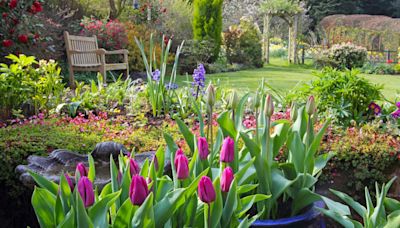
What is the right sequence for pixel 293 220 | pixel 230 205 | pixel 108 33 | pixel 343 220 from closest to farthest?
pixel 230 205
pixel 343 220
pixel 293 220
pixel 108 33

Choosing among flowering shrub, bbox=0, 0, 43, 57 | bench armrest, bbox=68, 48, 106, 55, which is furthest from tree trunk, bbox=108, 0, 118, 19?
flowering shrub, bbox=0, 0, 43, 57

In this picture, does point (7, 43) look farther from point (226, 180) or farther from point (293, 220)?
point (226, 180)

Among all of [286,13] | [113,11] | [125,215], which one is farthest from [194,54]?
[125,215]

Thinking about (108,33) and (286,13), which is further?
(286,13)

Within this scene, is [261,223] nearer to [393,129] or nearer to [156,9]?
[393,129]

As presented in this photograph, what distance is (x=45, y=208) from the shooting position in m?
1.42

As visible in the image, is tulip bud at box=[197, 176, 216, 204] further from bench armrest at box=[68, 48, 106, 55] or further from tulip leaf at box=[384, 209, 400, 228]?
bench armrest at box=[68, 48, 106, 55]

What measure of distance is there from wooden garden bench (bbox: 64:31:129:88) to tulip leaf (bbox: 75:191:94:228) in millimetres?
6773

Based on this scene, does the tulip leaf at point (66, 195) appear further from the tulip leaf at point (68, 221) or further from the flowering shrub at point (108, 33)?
the flowering shrub at point (108, 33)

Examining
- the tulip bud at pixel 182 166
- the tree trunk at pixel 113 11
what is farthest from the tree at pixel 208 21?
the tulip bud at pixel 182 166

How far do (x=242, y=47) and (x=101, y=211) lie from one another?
12749 millimetres

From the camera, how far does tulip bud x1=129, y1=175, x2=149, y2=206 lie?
1.25 meters

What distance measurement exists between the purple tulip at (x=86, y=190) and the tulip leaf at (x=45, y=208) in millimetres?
171

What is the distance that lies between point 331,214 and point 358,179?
1.41 m
